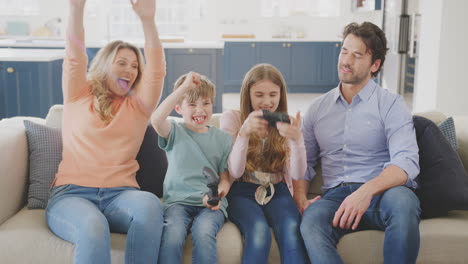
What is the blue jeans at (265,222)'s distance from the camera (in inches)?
74.5

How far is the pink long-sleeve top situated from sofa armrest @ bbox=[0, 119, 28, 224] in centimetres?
81

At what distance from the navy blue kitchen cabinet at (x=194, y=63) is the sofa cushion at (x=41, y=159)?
3.69 meters

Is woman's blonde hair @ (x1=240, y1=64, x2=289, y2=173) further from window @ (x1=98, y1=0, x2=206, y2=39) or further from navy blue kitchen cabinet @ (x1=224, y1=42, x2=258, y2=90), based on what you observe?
window @ (x1=98, y1=0, x2=206, y2=39)

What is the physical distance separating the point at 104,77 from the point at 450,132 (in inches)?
57.3

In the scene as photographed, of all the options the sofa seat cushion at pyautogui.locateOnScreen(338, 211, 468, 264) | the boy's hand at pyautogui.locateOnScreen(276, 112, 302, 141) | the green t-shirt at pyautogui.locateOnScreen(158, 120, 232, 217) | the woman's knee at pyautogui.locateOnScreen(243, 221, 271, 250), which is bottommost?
the sofa seat cushion at pyautogui.locateOnScreen(338, 211, 468, 264)

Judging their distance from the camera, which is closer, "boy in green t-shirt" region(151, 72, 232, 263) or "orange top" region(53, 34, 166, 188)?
"boy in green t-shirt" region(151, 72, 232, 263)

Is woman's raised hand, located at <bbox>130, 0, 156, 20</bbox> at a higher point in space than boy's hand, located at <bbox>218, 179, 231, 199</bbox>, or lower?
higher

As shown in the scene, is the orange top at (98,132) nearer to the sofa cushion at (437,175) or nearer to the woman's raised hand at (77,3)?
the woman's raised hand at (77,3)

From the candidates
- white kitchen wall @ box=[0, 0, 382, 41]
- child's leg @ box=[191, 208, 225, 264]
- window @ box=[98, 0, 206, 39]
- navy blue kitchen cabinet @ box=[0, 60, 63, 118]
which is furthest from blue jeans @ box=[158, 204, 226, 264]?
window @ box=[98, 0, 206, 39]

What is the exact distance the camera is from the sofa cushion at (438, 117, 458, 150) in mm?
2320

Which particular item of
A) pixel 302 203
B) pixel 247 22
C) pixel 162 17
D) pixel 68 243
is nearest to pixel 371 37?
pixel 302 203

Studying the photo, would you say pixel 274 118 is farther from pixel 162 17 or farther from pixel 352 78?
pixel 162 17

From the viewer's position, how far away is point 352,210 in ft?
6.44

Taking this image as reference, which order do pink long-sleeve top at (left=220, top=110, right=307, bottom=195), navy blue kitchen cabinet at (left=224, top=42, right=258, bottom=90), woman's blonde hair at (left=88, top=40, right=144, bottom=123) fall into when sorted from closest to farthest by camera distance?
pink long-sleeve top at (left=220, top=110, right=307, bottom=195) < woman's blonde hair at (left=88, top=40, right=144, bottom=123) < navy blue kitchen cabinet at (left=224, top=42, right=258, bottom=90)
